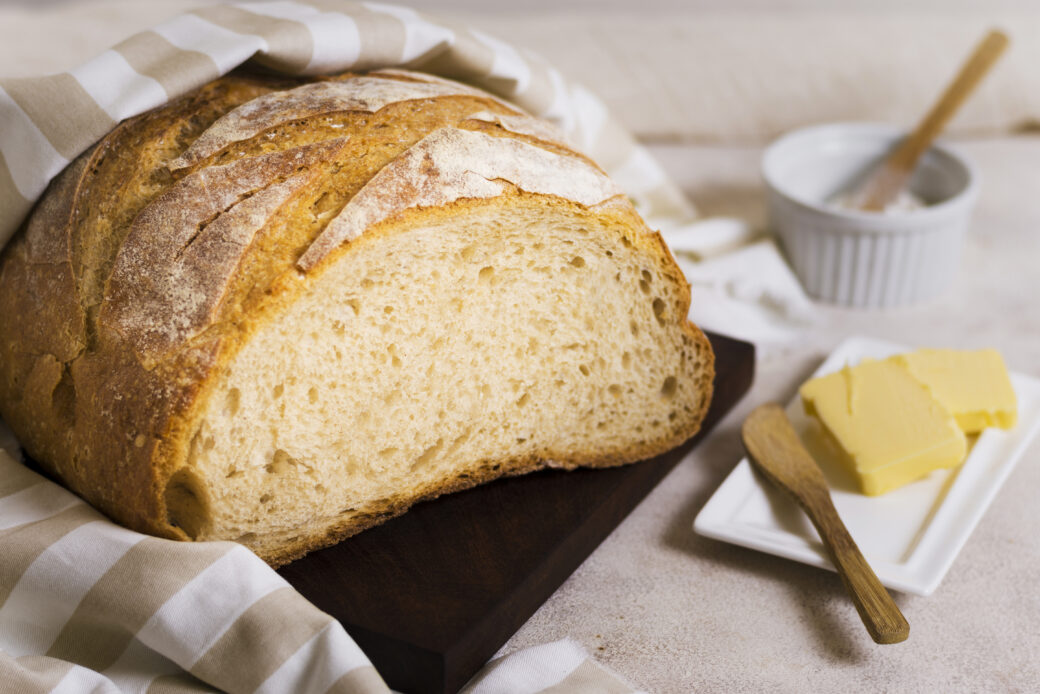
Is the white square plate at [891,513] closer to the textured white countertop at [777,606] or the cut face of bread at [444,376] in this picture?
the textured white countertop at [777,606]

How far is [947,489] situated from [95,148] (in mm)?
1464

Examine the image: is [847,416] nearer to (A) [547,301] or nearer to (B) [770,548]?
(B) [770,548]

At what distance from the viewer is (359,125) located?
159 centimetres

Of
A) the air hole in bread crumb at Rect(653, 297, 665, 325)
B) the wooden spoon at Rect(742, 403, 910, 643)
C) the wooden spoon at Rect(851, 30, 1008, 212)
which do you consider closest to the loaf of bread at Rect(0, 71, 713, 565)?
the air hole in bread crumb at Rect(653, 297, 665, 325)

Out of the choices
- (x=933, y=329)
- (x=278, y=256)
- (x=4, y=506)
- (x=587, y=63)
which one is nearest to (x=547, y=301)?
(x=278, y=256)

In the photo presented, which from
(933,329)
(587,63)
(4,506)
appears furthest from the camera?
(587,63)

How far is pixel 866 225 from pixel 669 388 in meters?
0.79

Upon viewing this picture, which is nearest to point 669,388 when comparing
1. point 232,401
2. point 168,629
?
point 232,401

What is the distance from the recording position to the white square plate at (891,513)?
1.54 metres

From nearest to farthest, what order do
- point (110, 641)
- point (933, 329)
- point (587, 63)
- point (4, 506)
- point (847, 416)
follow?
point (110, 641)
point (4, 506)
point (847, 416)
point (933, 329)
point (587, 63)

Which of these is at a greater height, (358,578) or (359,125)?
(359,125)

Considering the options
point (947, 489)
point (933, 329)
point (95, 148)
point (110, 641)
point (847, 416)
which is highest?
point (95, 148)

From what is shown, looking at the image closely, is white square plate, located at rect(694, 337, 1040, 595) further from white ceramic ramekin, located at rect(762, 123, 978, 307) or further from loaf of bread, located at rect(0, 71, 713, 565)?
white ceramic ramekin, located at rect(762, 123, 978, 307)

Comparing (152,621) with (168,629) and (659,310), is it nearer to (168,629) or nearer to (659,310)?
(168,629)
